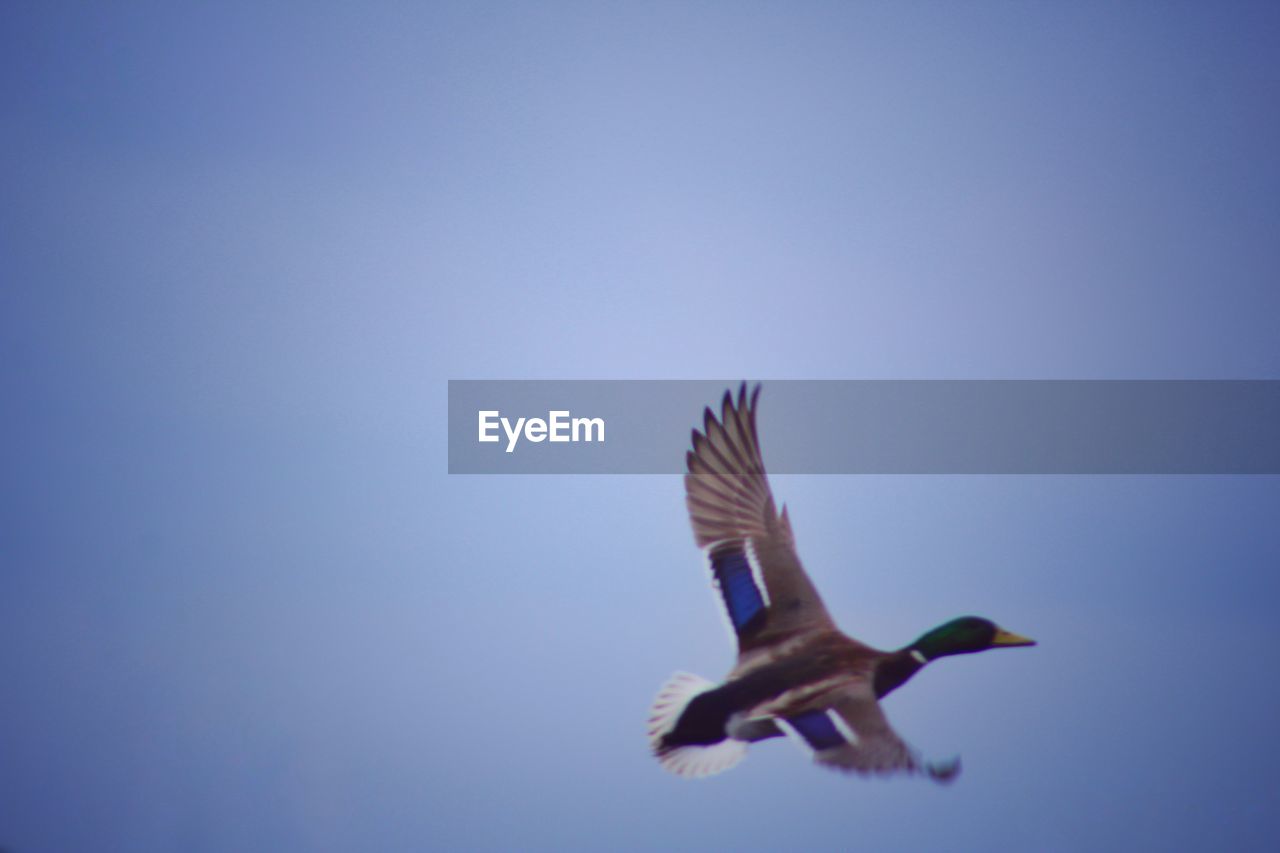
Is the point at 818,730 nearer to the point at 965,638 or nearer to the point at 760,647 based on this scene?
the point at 760,647

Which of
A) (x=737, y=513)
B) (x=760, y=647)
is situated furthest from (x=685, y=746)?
(x=737, y=513)

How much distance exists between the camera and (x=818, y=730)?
3.73 ft

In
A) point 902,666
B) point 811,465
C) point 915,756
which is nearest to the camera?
point 915,756

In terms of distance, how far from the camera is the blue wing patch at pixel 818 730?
3.64 ft

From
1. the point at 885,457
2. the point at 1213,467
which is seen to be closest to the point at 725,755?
the point at 885,457

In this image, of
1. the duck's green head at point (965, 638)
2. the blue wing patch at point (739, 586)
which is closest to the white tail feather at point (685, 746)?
the blue wing patch at point (739, 586)

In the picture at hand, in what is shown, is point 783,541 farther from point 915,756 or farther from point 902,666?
point 915,756

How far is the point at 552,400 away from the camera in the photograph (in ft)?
4.86

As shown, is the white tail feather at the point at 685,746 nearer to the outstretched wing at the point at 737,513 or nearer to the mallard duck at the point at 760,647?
the mallard duck at the point at 760,647

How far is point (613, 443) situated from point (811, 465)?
1.08 feet

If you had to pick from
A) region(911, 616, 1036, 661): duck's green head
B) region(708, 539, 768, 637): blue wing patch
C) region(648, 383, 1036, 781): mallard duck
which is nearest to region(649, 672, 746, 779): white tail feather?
region(648, 383, 1036, 781): mallard duck

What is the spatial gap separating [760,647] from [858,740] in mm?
216

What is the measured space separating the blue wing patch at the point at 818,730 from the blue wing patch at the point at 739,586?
0.15 metres

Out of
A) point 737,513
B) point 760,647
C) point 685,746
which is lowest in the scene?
point 685,746
